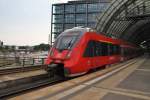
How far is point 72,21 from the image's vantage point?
74.1 metres

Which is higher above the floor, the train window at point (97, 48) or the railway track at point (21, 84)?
the train window at point (97, 48)

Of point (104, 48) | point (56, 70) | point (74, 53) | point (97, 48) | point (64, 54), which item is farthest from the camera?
point (104, 48)

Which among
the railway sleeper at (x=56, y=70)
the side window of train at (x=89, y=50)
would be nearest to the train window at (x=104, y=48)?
the side window of train at (x=89, y=50)

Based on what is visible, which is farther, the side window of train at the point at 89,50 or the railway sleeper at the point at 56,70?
the side window of train at the point at 89,50

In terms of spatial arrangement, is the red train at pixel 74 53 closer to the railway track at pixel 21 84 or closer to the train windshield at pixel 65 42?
the train windshield at pixel 65 42

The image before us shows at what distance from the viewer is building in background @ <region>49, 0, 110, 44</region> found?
6662cm

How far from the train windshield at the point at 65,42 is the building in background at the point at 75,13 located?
53038mm

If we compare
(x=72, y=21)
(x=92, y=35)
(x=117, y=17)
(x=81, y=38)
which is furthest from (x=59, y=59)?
(x=72, y=21)

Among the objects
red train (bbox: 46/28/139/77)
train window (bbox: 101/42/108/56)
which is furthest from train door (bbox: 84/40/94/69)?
train window (bbox: 101/42/108/56)

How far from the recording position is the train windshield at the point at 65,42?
1226cm

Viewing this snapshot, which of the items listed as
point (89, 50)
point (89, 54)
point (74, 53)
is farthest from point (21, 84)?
point (89, 50)

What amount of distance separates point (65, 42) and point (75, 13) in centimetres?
5988

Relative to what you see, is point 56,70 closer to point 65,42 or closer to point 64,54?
point 64,54

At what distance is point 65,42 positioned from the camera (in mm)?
12633
